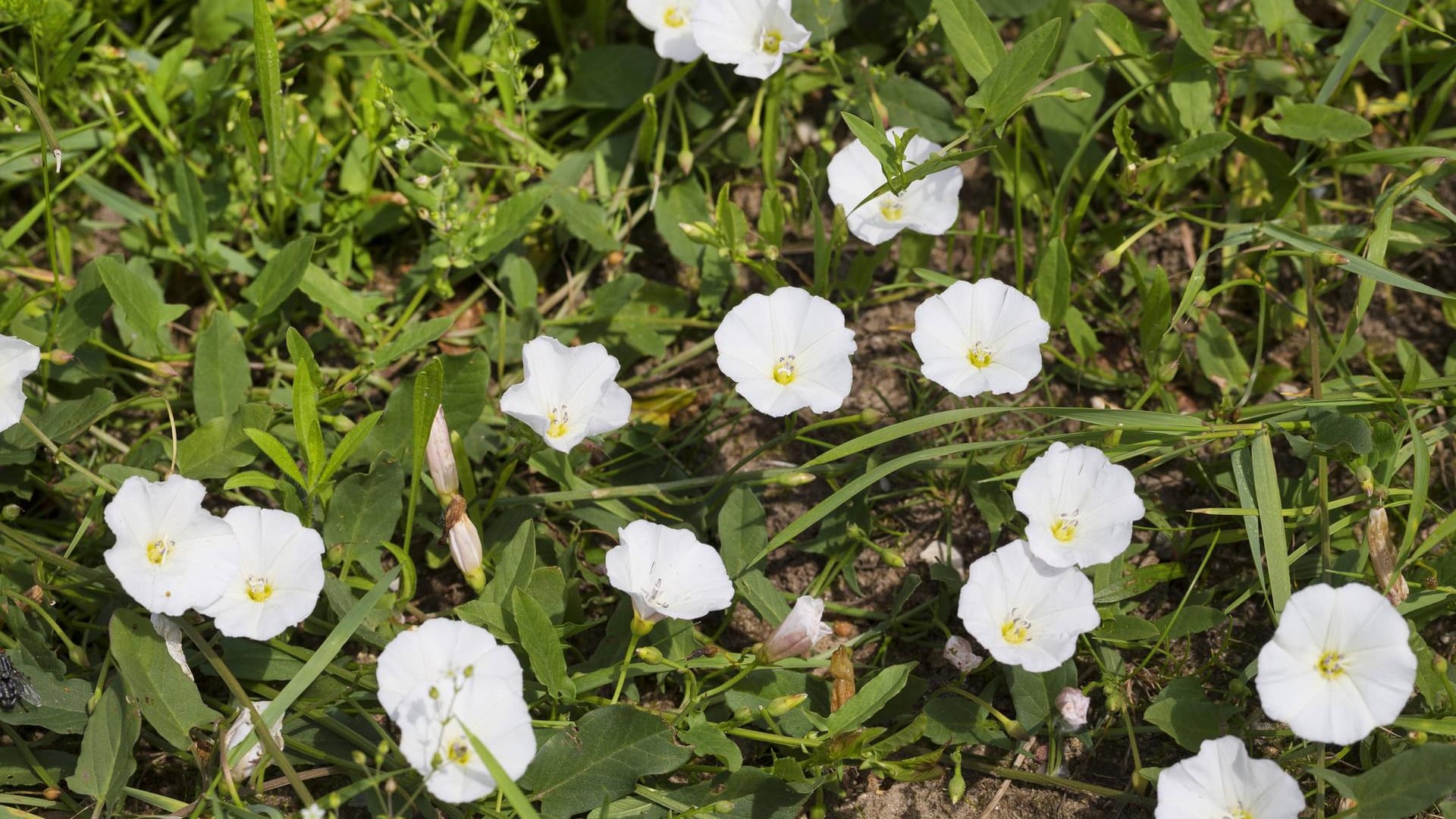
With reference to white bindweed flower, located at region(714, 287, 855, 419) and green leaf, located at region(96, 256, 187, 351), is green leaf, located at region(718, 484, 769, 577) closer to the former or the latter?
white bindweed flower, located at region(714, 287, 855, 419)

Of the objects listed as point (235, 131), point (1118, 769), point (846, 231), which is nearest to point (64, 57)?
point (235, 131)

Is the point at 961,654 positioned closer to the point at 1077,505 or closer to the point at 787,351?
the point at 1077,505

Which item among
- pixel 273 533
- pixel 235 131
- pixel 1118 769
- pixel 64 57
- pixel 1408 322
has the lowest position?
pixel 1118 769

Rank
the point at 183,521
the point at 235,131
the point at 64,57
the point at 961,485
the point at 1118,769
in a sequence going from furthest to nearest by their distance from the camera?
the point at 235,131 < the point at 64,57 < the point at 961,485 < the point at 1118,769 < the point at 183,521

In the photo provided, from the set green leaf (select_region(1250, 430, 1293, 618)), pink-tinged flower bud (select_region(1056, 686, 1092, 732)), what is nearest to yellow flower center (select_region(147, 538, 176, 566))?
pink-tinged flower bud (select_region(1056, 686, 1092, 732))

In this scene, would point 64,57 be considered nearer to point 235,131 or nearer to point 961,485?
point 235,131

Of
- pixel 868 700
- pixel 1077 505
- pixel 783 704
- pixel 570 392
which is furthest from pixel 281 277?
pixel 1077 505

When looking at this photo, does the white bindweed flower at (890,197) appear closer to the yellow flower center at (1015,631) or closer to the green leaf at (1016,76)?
the green leaf at (1016,76)

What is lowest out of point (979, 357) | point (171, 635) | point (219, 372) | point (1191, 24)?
point (171, 635)
